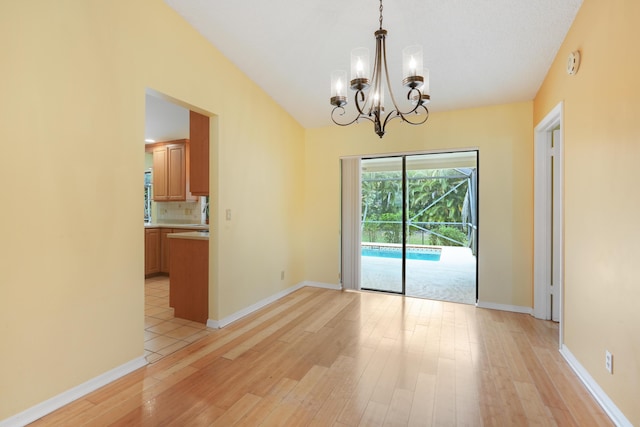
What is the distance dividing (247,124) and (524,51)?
2934 millimetres

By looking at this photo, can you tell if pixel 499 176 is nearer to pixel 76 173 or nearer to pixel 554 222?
pixel 554 222

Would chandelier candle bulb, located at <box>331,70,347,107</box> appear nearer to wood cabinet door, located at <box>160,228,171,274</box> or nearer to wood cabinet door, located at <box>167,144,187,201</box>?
wood cabinet door, located at <box>167,144,187,201</box>

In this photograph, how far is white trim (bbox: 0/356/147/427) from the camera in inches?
68.9

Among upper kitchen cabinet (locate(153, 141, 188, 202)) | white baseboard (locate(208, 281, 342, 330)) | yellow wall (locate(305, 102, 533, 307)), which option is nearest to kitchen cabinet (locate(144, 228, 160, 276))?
upper kitchen cabinet (locate(153, 141, 188, 202))

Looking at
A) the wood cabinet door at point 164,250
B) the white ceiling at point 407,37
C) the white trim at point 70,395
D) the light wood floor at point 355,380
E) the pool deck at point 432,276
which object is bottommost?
the light wood floor at point 355,380

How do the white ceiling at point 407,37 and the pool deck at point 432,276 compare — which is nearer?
the white ceiling at point 407,37

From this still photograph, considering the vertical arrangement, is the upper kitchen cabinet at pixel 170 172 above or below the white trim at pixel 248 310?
above

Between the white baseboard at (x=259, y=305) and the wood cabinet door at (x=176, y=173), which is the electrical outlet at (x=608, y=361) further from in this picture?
the wood cabinet door at (x=176, y=173)

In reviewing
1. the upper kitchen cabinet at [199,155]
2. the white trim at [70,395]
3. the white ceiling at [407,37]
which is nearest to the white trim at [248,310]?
the white trim at [70,395]

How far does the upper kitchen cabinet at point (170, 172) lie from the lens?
564cm

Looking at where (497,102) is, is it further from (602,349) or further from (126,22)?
(126,22)

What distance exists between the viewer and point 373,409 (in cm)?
193

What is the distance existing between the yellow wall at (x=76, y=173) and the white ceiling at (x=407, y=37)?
1.36 ft

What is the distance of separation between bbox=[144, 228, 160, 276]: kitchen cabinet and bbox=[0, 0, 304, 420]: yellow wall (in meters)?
3.23
